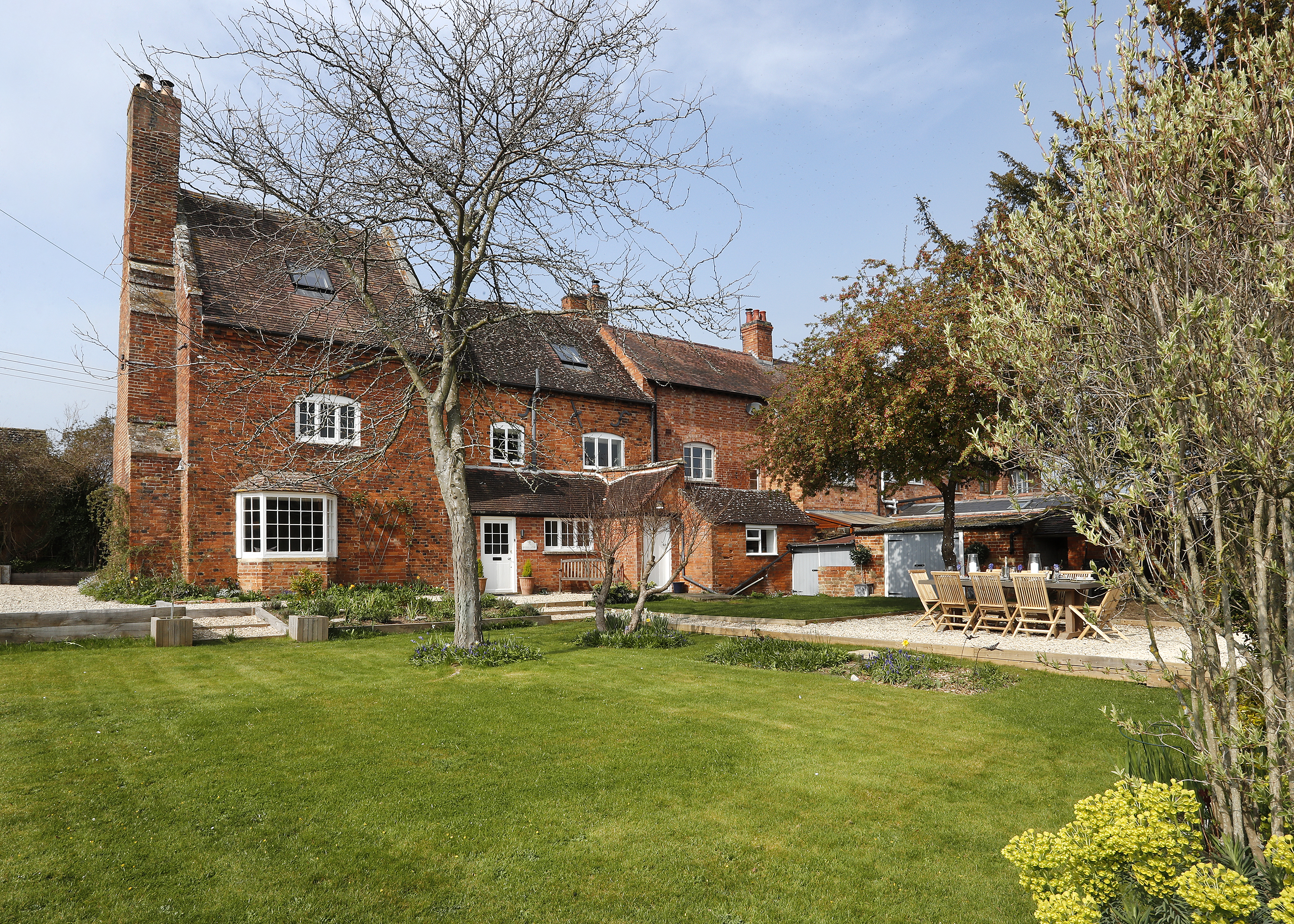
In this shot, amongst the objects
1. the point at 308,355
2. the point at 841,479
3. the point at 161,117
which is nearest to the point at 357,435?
the point at 308,355

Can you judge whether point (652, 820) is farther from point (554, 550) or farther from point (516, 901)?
point (554, 550)

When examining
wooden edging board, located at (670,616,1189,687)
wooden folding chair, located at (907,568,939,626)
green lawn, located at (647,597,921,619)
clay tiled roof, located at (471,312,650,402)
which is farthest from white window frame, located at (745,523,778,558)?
wooden edging board, located at (670,616,1189,687)

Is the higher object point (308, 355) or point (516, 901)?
point (308, 355)

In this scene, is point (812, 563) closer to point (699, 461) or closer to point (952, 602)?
point (699, 461)

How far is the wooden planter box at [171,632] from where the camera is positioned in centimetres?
1234

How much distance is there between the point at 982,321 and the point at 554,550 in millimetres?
19887

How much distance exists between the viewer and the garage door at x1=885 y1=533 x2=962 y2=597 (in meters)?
22.7

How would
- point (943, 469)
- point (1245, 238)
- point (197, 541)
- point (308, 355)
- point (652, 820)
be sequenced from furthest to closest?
point (308, 355) → point (197, 541) → point (943, 469) → point (652, 820) → point (1245, 238)

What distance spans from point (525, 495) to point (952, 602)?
12688mm

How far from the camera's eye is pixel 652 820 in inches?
193

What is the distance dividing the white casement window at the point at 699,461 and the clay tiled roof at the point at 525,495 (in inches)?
194

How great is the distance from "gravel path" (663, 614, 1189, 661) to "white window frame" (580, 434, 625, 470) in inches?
401

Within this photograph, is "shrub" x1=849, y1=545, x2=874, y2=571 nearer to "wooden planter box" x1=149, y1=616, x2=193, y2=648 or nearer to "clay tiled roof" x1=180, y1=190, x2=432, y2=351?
"clay tiled roof" x1=180, y1=190, x2=432, y2=351

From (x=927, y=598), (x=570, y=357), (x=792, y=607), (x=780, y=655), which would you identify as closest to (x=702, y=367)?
(x=570, y=357)
